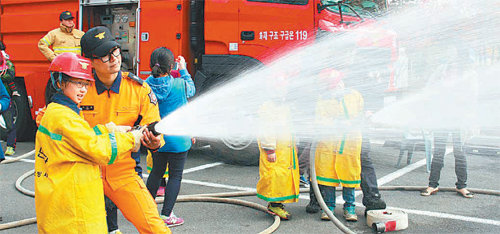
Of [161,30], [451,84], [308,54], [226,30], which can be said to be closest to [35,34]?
[161,30]

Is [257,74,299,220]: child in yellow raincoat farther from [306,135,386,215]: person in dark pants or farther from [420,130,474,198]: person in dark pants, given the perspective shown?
[420,130,474,198]: person in dark pants

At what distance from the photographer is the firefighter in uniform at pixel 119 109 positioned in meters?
3.00

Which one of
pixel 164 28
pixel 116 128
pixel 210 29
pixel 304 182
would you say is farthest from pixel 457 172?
pixel 164 28

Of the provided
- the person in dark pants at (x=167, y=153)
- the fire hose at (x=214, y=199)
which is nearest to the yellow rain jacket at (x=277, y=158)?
the fire hose at (x=214, y=199)

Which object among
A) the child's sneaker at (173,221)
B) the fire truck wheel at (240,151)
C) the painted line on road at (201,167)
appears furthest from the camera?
the fire truck wheel at (240,151)

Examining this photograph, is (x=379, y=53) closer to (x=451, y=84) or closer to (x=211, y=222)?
(x=451, y=84)

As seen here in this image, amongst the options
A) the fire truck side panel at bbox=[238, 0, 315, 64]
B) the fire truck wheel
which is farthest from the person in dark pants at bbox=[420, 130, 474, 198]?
the fire truck wheel

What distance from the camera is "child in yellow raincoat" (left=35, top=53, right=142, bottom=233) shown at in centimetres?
245

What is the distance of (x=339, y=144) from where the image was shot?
182 inches

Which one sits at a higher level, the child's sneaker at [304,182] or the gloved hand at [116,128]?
the gloved hand at [116,128]

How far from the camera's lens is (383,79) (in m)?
7.51

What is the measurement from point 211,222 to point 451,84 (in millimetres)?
3566

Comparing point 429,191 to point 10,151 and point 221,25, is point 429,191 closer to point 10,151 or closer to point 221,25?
point 221,25

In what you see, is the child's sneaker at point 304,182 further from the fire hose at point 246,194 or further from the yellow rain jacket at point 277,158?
the yellow rain jacket at point 277,158
